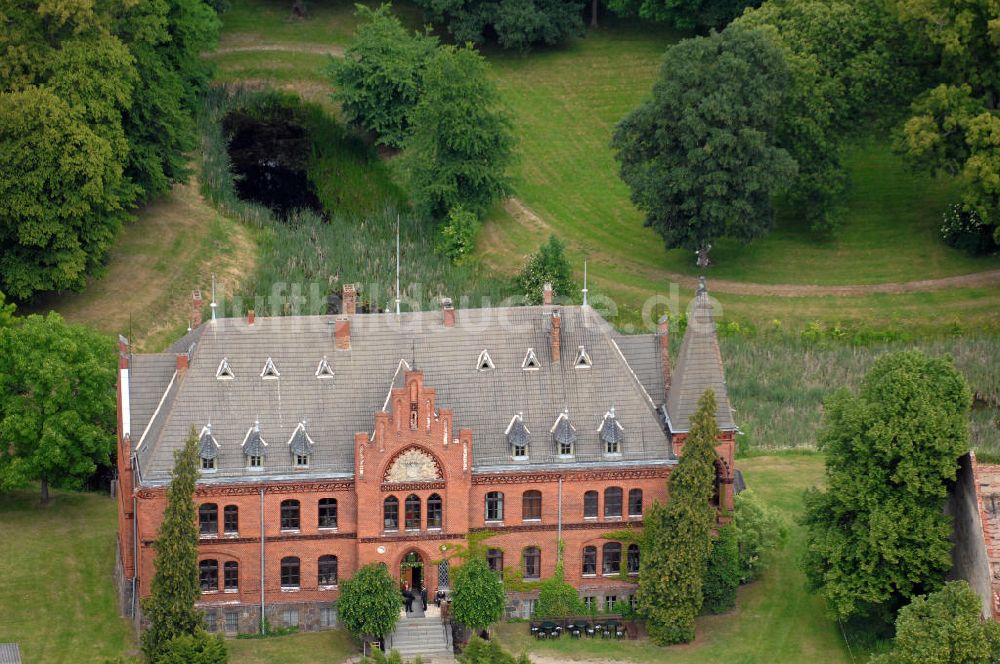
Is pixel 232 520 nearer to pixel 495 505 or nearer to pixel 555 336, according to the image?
pixel 495 505

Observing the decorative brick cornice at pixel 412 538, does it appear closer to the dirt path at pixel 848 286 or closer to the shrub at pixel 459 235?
the dirt path at pixel 848 286

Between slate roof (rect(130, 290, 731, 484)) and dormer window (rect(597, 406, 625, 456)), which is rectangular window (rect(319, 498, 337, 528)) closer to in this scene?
slate roof (rect(130, 290, 731, 484))

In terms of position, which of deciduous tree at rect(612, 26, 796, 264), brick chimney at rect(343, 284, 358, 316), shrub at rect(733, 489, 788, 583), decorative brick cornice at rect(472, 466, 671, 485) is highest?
deciduous tree at rect(612, 26, 796, 264)

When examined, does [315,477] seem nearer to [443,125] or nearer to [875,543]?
→ [875,543]

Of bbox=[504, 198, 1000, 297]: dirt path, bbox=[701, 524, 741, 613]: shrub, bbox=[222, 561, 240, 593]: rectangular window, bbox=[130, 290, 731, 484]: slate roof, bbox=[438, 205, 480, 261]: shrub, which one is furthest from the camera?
bbox=[438, 205, 480, 261]: shrub

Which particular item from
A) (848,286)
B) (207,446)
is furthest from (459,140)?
(207,446)

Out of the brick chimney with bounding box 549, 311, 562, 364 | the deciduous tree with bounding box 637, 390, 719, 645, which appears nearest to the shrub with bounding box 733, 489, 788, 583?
the deciduous tree with bounding box 637, 390, 719, 645
